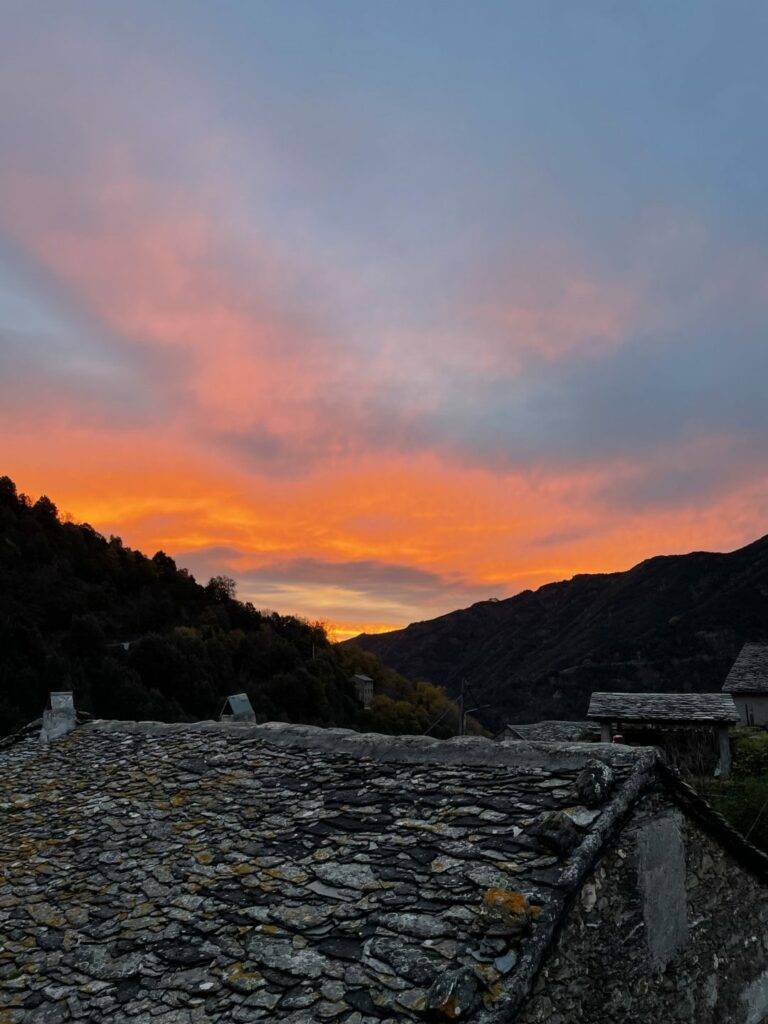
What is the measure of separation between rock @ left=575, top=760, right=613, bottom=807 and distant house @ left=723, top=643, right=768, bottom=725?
124ft

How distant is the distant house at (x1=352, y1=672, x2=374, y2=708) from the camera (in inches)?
3184

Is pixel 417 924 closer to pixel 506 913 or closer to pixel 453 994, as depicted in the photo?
pixel 506 913

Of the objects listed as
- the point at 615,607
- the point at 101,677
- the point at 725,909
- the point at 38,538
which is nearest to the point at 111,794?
the point at 725,909

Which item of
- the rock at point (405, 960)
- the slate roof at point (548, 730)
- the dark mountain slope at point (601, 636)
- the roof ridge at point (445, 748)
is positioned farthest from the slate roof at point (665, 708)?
the dark mountain slope at point (601, 636)

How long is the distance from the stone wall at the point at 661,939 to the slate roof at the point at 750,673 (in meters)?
35.4

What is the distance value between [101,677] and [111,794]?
45189 millimetres

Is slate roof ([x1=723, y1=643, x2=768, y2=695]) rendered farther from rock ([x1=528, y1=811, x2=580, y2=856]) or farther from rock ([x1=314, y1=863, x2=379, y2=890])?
rock ([x1=314, y1=863, x2=379, y2=890])

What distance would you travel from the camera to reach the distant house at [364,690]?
80.9m

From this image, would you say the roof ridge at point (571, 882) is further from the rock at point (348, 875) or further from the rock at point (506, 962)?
the rock at point (348, 875)

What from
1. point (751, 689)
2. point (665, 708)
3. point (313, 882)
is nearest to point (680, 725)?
point (665, 708)

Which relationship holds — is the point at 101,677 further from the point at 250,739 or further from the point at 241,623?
the point at 250,739

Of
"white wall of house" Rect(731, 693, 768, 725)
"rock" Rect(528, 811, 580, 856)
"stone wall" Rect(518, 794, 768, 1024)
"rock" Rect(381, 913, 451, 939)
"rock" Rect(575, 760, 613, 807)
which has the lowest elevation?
"white wall of house" Rect(731, 693, 768, 725)

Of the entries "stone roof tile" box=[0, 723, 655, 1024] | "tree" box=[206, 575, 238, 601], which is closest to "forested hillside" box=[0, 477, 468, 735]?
"tree" box=[206, 575, 238, 601]

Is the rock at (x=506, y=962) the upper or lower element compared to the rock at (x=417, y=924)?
lower
